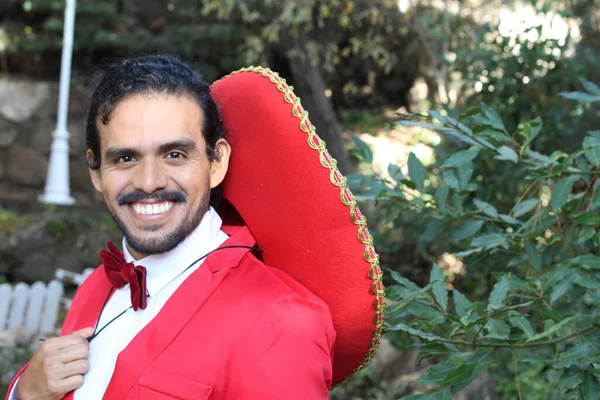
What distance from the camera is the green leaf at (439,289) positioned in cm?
176

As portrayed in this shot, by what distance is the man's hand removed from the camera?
154 cm

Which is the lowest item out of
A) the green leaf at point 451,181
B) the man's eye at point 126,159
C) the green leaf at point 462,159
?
the green leaf at point 451,181

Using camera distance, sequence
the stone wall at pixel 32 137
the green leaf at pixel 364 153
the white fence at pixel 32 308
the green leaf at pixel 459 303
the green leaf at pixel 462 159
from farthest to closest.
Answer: the stone wall at pixel 32 137, the white fence at pixel 32 308, the green leaf at pixel 364 153, the green leaf at pixel 462 159, the green leaf at pixel 459 303

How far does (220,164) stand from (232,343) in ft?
1.40

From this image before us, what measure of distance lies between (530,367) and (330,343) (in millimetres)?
3456

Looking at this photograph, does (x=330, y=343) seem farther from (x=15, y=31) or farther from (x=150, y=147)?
(x=15, y=31)

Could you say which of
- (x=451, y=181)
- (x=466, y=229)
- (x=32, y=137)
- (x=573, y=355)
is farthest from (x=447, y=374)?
(x=32, y=137)

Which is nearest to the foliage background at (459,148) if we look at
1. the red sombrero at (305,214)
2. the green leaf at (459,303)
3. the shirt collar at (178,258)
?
the green leaf at (459,303)

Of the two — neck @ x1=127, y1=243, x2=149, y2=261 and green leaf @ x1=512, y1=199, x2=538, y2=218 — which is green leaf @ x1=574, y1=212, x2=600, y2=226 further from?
neck @ x1=127, y1=243, x2=149, y2=261

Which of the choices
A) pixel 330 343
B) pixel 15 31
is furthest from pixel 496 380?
pixel 15 31

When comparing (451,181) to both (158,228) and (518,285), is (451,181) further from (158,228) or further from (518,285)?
(158,228)

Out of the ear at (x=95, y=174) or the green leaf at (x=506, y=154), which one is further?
the green leaf at (x=506, y=154)

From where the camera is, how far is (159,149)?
1.52 metres

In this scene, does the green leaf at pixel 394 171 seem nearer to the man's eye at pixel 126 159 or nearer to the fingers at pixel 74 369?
the man's eye at pixel 126 159
